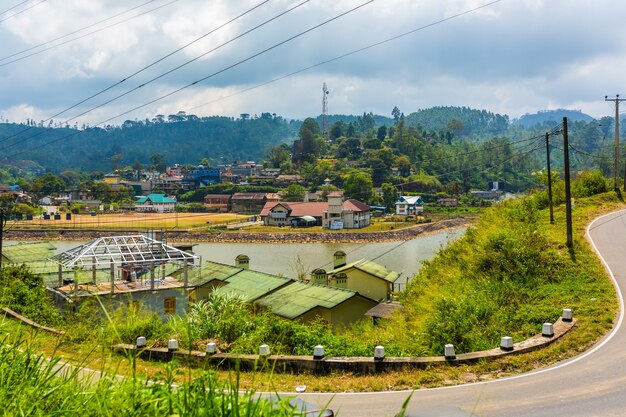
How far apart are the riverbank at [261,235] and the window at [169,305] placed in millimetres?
32457

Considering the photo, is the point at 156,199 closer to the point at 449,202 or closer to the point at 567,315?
the point at 449,202

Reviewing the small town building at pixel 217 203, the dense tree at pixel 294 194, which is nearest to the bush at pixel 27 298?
the dense tree at pixel 294 194

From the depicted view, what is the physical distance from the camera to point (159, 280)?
13344 mm

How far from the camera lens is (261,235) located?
1865 inches

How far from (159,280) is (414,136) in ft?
283

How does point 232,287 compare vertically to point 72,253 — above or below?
below

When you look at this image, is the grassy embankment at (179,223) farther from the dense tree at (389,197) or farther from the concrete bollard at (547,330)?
the concrete bollard at (547,330)

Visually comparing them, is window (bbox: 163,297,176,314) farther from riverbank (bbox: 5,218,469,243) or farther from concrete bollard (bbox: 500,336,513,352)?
riverbank (bbox: 5,218,469,243)

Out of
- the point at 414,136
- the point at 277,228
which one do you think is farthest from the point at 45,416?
the point at 414,136

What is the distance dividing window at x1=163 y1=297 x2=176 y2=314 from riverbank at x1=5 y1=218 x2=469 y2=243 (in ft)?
106

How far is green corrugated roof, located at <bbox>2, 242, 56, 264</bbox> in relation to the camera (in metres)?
20.2

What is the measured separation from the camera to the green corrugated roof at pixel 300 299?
11.8 metres

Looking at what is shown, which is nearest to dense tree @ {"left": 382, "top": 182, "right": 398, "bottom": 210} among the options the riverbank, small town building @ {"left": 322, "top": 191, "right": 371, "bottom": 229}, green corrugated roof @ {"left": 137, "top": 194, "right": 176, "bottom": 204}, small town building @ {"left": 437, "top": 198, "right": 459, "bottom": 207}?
small town building @ {"left": 437, "top": 198, "right": 459, "bottom": 207}

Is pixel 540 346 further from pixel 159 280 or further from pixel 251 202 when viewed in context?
pixel 251 202
